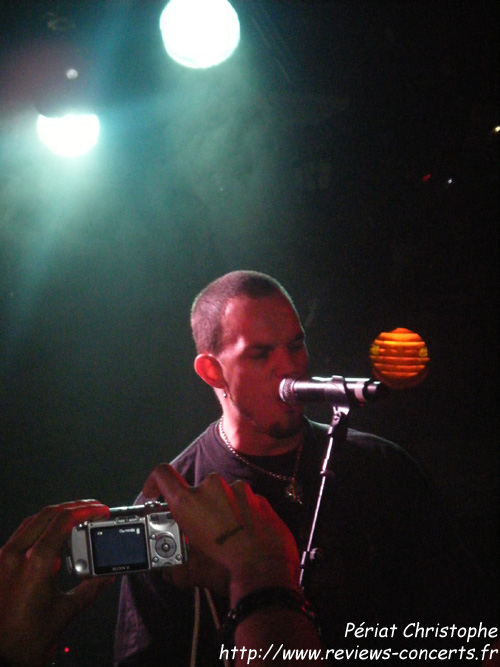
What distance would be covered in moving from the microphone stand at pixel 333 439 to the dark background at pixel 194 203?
2170 mm

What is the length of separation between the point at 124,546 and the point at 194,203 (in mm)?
2677

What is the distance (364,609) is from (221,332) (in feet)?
4.31

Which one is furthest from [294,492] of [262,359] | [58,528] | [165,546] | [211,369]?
[58,528]

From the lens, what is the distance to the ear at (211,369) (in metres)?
2.37

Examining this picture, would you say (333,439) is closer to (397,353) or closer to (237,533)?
(237,533)

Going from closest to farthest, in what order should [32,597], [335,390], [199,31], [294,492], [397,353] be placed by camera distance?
[32,597] → [335,390] → [294,492] → [199,31] → [397,353]

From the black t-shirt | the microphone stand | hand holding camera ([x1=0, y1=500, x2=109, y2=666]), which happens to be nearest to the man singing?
the black t-shirt

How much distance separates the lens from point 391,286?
3.94 metres

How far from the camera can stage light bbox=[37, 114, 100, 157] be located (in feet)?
8.69

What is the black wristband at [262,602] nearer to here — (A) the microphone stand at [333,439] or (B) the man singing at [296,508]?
(A) the microphone stand at [333,439]

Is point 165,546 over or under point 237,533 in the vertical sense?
under

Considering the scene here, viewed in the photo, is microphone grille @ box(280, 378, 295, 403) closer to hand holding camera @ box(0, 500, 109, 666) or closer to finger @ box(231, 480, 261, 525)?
finger @ box(231, 480, 261, 525)

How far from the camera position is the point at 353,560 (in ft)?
5.96

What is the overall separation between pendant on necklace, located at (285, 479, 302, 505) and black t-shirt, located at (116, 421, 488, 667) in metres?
0.02
